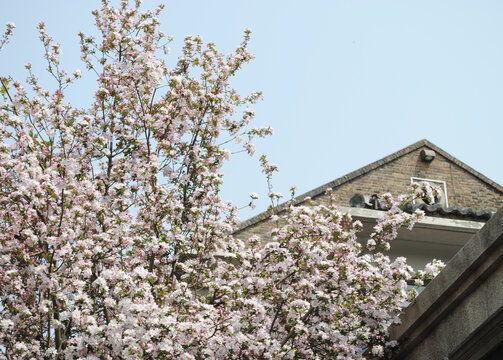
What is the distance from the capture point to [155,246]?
9492 mm

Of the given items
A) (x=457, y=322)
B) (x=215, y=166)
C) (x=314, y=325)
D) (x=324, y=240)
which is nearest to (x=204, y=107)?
(x=215, y=166)

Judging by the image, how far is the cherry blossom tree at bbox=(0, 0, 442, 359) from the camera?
28.3ft

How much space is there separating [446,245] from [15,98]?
10134 millimetres

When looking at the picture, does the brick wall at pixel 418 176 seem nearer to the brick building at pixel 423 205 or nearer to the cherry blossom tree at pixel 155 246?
the brick building at pixel 423 205

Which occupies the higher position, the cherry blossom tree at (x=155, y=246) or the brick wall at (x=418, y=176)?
the brick wall at (x=418, y=176)

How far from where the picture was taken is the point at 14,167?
29.8ft

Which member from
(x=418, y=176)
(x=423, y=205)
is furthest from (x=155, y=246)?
(x=418, y=176)

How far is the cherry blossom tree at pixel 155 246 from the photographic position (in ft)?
28.3

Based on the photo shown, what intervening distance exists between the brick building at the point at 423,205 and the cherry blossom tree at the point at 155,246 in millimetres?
3848

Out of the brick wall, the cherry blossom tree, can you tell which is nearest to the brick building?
the brick wall

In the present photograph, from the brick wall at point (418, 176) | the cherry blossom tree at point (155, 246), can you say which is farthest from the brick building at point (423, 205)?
the cherry blossom tree at point (155, 246)

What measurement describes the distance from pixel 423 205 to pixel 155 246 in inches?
286

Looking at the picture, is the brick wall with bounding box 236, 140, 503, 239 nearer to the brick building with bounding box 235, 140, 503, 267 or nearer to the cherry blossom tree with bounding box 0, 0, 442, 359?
the brick building with bounding box 235, 140, 503, 267

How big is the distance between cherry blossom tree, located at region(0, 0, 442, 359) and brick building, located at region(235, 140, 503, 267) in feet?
12.6
